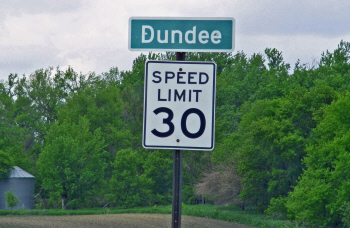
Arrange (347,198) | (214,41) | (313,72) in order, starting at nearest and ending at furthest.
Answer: (214,41)
(347,198)
(313,72)

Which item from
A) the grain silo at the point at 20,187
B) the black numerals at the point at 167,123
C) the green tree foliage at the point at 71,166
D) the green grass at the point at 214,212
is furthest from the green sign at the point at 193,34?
the grain silo at the point at 20,187

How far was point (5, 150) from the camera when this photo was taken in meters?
57.6

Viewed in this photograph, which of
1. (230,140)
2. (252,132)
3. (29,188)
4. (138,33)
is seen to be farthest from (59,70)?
(138,33)

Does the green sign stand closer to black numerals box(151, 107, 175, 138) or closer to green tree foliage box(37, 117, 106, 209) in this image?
black numerals box(151, 107, 175, 138)

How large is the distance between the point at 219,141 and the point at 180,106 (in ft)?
170

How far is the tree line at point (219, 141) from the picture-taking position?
37.7 m

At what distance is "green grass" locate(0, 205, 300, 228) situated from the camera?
139ft

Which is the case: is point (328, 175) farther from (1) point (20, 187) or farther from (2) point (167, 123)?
(1) point (20, 187)

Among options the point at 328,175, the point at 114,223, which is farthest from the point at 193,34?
the point at 114,223

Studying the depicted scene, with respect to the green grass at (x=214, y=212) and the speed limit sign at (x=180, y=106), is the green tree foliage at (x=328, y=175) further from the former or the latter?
the speed limit sign at (x=180, y=106)

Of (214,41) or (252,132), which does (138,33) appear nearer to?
(214,41)

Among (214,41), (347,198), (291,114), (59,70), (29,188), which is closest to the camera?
(214,41)

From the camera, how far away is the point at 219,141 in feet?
182

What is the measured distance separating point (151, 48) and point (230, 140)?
157ft
